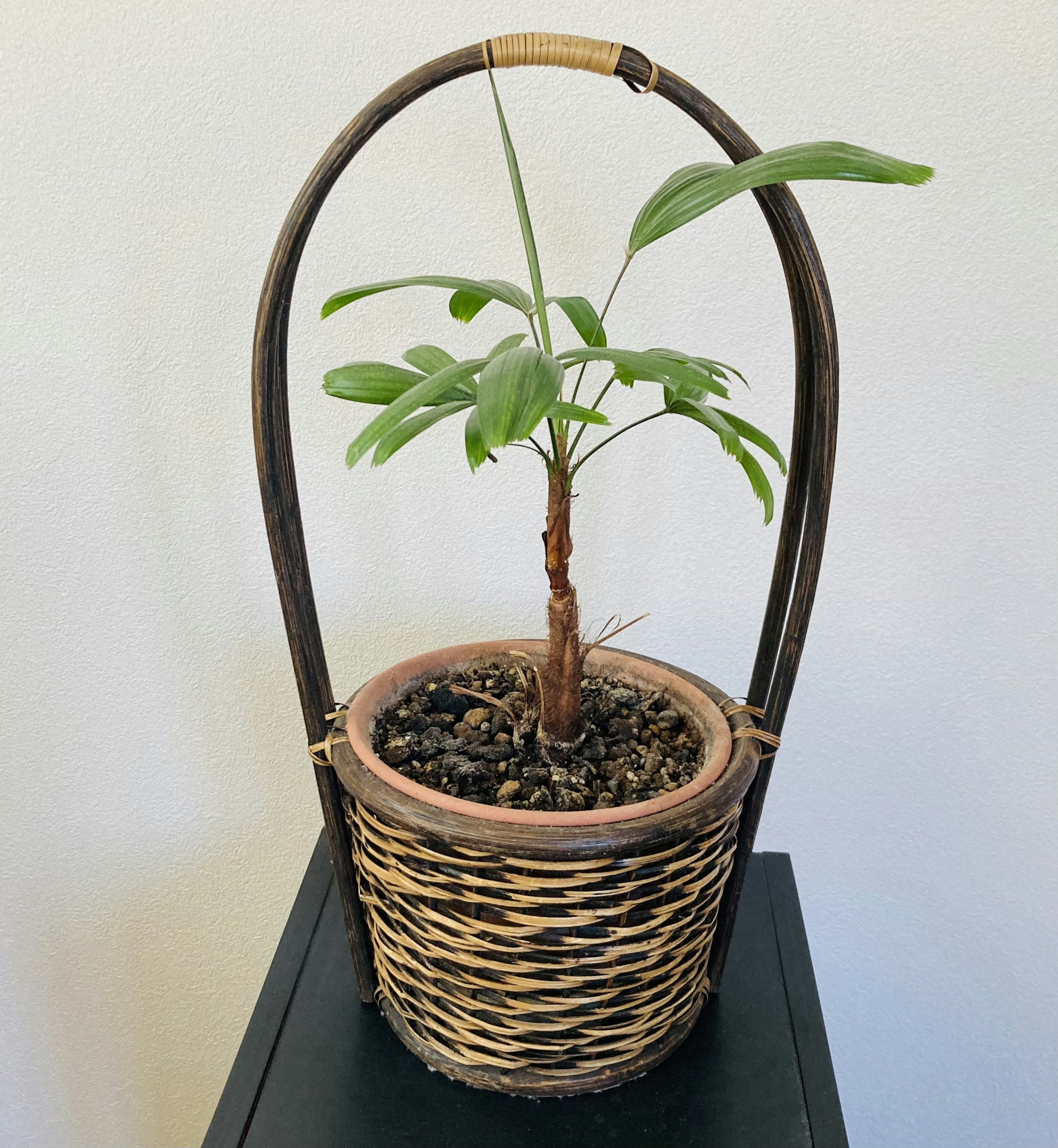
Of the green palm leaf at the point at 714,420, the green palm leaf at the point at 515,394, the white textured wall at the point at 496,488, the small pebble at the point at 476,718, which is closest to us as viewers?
the green palm leaf at the point at 515,394

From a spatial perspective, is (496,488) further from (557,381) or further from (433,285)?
(557,381)

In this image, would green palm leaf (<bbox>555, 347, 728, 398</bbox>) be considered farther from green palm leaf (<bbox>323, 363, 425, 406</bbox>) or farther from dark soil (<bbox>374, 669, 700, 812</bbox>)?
dark soil (<bbox>374, 669, 700, 812</bbox>)

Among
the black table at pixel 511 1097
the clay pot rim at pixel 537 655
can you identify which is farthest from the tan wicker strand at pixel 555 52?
the black table at pixel 511 1097

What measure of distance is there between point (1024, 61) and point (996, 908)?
1.07m

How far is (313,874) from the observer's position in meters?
1.11

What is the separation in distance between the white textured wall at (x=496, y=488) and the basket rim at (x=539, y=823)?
50 cm

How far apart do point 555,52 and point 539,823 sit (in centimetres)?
53

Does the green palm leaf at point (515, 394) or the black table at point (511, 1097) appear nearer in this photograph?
the green palm leaf at point (515, 394)

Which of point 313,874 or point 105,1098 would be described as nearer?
point 313,874

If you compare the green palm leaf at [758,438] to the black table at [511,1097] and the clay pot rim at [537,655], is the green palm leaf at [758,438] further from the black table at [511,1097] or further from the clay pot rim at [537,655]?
the black table at [511,1097]

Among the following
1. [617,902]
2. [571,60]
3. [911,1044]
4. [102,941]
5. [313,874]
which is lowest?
[911,1044]

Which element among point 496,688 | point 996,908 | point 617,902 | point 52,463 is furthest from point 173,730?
point 996,908

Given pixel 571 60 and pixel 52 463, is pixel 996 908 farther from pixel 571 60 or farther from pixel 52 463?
pixel 52 463

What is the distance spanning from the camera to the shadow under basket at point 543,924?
2.26ft
